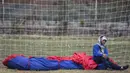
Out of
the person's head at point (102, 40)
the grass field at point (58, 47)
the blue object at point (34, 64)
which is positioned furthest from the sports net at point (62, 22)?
the blue object at point (34, 64)

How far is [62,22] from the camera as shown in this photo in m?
22.4

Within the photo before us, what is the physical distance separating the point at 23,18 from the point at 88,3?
11.9 ft

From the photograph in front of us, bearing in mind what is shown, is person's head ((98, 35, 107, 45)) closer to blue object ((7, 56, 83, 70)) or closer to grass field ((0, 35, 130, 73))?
grass field ((0, 35, 130, 73))

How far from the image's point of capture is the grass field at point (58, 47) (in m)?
14.1

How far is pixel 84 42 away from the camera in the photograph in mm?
19297

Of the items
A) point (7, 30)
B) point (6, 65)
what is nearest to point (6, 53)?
point (6, 65)

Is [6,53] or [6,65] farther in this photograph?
[6,53]

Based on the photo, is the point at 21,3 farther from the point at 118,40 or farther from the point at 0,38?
the point at 118,40

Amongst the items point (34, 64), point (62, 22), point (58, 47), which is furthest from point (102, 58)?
point (62, 22)

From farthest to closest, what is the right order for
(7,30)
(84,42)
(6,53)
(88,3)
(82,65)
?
(88,3)
(7,30)
(84,42)
(6,53)
(82,65)

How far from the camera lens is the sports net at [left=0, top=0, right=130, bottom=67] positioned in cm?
1897

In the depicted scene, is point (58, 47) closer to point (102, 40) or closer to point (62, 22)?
point (62, 22)

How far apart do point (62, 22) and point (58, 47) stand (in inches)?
201

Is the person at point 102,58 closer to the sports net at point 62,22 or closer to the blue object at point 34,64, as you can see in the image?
the blue object at point 34,64
